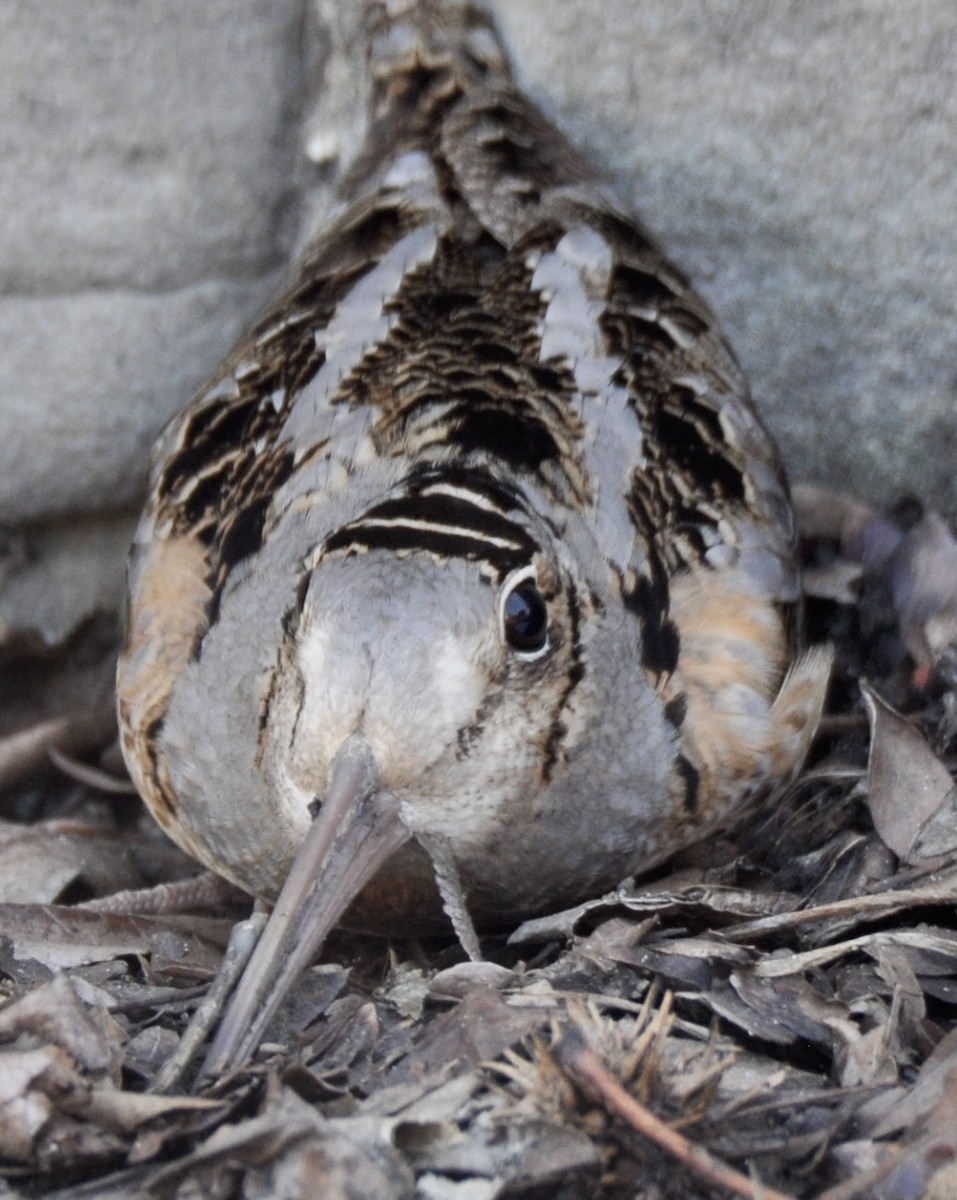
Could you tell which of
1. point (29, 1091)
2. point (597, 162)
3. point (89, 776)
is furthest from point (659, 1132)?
point (597, 162)

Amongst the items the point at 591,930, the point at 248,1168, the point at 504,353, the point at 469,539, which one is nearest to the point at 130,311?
the point at 504,353

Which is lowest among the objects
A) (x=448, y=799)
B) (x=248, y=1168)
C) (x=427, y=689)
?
(x=248, y=1168)

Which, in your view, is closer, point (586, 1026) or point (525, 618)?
point (586, 1026)

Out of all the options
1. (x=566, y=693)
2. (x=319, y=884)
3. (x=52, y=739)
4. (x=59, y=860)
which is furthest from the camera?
(x=52, y=739)

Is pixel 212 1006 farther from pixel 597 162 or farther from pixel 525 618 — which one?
pixel 597 162

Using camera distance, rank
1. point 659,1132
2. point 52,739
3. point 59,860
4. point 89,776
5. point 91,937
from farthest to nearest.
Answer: point 52,739, point 89,776, point 59,860, point 91,937, point 659,1132

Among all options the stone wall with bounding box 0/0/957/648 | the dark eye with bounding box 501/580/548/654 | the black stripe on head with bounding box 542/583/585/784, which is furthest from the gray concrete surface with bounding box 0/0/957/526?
the dark eye with bounding box 501/580/548/654

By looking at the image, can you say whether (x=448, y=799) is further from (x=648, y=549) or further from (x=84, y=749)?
(x=84, y=749)

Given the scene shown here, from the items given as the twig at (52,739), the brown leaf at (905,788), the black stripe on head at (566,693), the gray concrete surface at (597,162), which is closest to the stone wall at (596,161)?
the gray concrete surface at (597,162)
